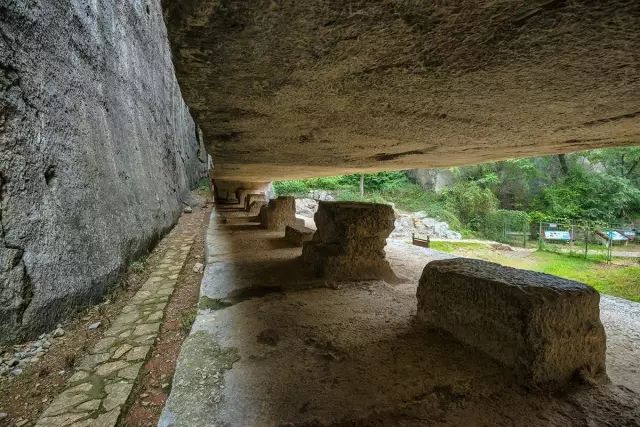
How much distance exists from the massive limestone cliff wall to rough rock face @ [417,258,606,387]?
3835 mm

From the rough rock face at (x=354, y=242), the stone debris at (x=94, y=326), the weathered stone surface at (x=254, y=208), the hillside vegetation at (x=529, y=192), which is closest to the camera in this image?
the stone debris at (x=94, y=326)

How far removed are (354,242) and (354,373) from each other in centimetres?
183

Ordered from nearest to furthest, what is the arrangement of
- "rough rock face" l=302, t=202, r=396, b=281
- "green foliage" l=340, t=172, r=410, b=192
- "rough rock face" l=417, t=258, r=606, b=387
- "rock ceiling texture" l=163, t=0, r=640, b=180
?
"rock ceiling texture" l=163, t=0, r=640, b=180 < "rough rock face" l=417, t=258, r=606, b=387 < "rough rock face" l=302, t=202, r=396, b=281 < "green foliage" l=340, t=172, r=410, b=192

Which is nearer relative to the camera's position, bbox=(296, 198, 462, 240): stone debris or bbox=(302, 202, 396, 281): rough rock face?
bbox=(302, 202, 396, 281): rough rock face

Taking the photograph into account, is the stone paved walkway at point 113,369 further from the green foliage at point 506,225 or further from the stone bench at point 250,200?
the green foliage at point 506,225

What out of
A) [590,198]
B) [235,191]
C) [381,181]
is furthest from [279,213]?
[590,198]

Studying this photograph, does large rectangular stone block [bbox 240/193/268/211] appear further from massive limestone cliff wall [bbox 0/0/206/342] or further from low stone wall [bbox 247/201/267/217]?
massive limestone cliff wall [bbox 0/0/206/342]

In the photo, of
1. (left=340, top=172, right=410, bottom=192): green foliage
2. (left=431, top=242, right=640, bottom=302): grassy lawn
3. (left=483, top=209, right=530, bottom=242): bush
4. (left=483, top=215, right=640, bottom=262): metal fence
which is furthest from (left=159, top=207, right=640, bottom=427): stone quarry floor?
(left=340, top=172, right=410, bottom=192): green foliage

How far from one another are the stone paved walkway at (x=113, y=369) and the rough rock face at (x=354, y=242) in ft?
6.44

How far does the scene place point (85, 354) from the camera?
2855 millimetres

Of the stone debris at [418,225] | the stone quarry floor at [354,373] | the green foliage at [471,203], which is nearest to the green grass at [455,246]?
the stone debris at [418,225]

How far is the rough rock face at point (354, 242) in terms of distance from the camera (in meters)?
3.44

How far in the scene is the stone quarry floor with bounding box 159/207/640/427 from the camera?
1458mm

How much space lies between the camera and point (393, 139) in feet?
9.17
